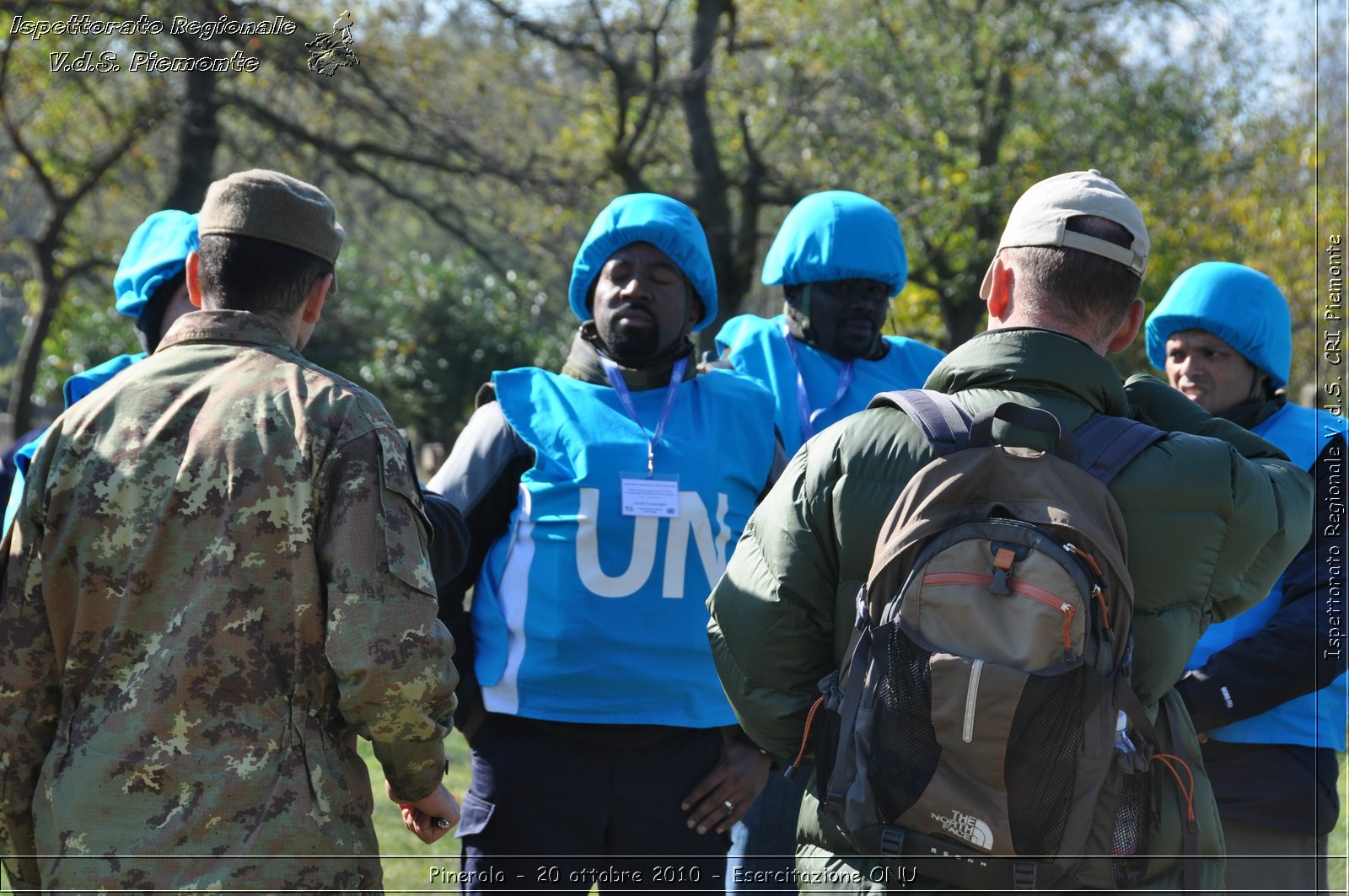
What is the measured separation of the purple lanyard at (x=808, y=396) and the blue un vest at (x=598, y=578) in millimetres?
782

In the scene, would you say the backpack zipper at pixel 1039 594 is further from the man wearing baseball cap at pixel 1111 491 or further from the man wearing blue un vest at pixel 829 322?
the man wearing blue un vest at pixel 829 322

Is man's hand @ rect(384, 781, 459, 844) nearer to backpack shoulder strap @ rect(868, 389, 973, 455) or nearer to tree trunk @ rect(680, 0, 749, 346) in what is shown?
backpack shoulder strap @ rect(868, 389, 973, 455)

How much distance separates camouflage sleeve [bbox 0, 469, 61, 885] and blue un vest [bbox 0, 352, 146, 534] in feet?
0.64

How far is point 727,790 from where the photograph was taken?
3.31 metres

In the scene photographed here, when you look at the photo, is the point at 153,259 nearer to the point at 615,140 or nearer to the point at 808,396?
the point at 808,396

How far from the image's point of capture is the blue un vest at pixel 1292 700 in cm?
335

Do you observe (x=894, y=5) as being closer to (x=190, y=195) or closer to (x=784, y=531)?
(x=190, y=195)

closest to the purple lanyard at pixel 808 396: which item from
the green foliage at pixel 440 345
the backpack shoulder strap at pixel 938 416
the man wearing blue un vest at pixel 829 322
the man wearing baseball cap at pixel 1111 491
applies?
the man wearing blue un vest at pixel 829 322

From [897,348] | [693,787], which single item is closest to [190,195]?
[897,348]

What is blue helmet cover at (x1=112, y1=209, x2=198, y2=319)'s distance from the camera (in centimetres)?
317

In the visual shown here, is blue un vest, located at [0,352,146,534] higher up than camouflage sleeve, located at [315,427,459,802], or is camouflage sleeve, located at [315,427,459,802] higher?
blue un vest, located at [0,352,146,534]

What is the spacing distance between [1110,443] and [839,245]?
2.27 m

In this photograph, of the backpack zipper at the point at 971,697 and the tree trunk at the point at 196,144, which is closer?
the backpack zipper at the point at 971,697

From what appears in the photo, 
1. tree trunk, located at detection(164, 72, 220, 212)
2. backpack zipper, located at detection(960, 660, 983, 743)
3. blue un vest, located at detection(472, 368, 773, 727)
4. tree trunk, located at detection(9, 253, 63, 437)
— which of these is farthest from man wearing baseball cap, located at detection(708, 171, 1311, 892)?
tree trunk, located at detection(9, 253, 63, 437)
